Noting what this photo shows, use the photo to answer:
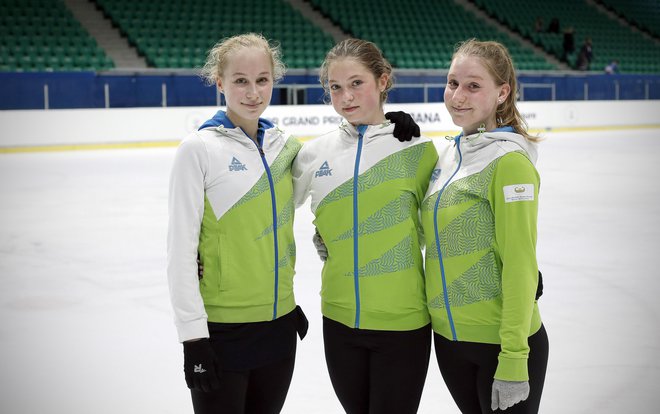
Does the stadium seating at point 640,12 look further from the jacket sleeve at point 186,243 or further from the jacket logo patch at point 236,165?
the jacket sleeve at point 186,243

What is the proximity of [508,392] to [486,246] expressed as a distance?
0.39m

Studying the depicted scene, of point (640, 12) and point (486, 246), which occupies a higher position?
point (640, 12)

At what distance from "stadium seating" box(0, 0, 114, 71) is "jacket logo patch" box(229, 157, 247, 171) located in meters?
13.2

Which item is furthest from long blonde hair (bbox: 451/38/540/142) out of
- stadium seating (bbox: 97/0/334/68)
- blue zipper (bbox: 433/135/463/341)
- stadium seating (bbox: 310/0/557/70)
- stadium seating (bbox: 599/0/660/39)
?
stadium seating (bbox: 599/0/660/39)

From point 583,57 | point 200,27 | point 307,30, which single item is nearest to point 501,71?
point 200,27

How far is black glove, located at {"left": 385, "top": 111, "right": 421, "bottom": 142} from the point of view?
226cm

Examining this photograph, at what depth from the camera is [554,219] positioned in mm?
7238

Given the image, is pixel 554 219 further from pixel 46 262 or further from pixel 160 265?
pixel 46 262

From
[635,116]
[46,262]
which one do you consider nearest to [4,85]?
[46,262]

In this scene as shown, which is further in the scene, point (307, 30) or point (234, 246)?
point (307, 30)

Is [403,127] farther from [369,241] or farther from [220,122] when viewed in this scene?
[220,122]

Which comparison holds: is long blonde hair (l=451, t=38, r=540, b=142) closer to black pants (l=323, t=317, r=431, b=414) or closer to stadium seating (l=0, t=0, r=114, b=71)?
black pants (l=323, t=317, r=431, b=414)

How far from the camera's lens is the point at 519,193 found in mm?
1901

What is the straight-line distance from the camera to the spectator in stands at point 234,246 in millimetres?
2035
